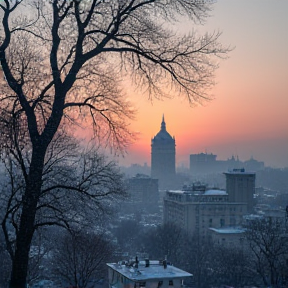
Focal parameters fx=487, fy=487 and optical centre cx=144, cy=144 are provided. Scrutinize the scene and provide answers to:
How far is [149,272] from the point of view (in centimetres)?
1453

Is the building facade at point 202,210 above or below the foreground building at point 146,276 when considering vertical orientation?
above

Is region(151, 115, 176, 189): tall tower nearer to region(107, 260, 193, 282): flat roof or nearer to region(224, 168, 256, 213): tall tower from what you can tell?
region(224, 168, 256, 213): tall tower

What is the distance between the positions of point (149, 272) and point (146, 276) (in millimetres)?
610

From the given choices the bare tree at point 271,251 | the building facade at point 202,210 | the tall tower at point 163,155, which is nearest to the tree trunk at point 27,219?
the bare tree at point 271,251

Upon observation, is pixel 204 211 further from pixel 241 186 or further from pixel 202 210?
pixel 241 186

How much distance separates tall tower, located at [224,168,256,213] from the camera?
65.6 metres

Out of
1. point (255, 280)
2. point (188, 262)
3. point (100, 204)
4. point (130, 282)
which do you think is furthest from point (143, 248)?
point (100, 204)

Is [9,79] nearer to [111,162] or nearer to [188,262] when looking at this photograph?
[111,162]

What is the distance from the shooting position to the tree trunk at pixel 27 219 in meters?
4.34

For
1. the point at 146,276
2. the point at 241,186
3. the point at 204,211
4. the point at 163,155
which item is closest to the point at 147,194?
the point at 241,186

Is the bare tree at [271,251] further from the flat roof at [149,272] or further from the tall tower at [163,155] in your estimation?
the tall tower at [163,155]

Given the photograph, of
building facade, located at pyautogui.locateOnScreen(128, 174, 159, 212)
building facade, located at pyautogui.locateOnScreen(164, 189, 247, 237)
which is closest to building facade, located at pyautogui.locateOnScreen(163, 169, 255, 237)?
building facade, located at pyautogui.locateOnScreen(164, 189, 247, 237)

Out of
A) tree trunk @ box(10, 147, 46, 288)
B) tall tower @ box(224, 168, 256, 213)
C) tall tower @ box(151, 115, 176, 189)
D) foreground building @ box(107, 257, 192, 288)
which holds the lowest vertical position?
foreground building @ box(107, 257, 192, 288)

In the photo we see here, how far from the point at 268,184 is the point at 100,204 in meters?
146
